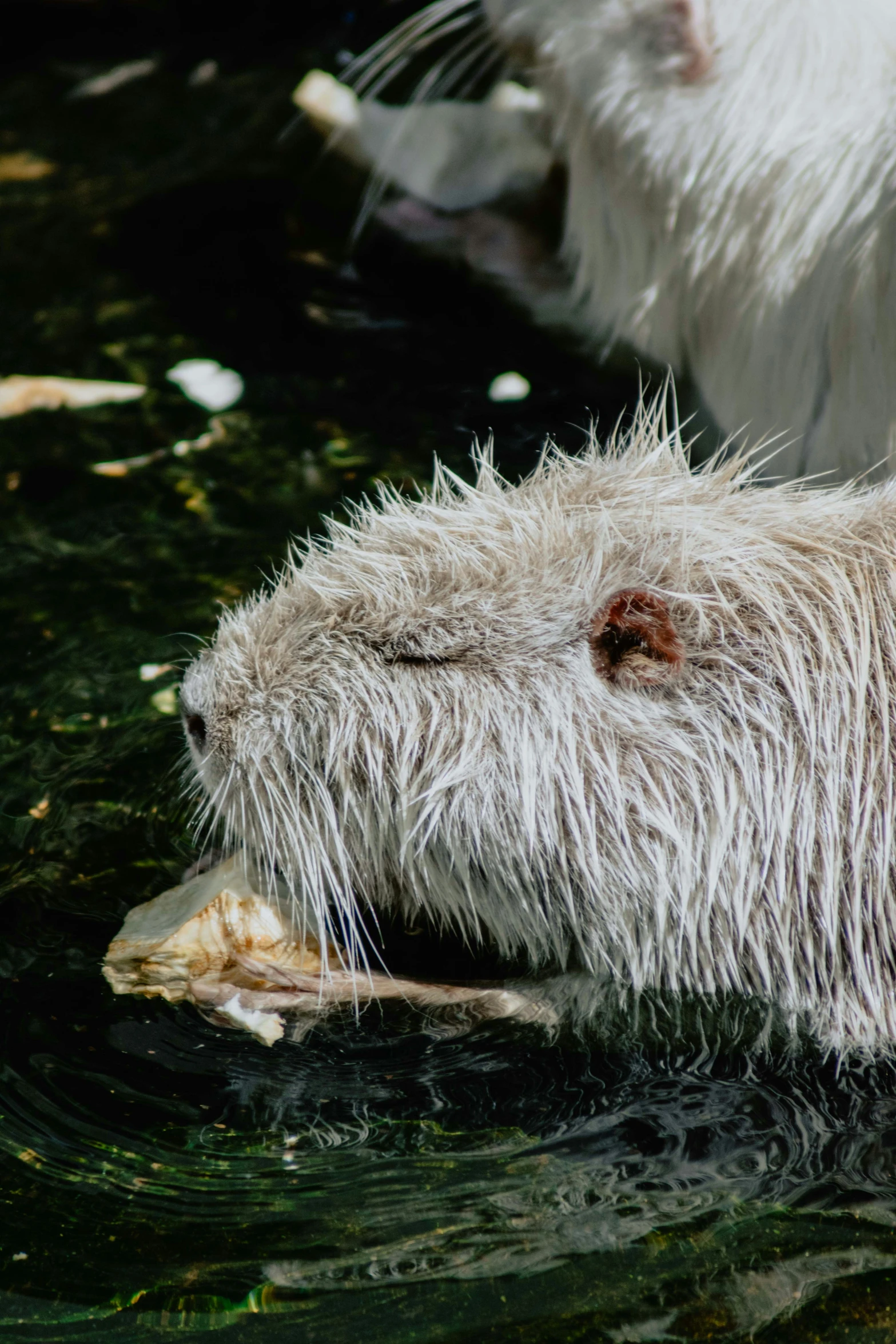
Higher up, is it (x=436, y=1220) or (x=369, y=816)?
(x=369, y=816)

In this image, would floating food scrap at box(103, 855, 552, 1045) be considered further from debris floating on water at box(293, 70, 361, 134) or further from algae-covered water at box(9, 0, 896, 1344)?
debris floating on water at box(293, 70, 361, 134)

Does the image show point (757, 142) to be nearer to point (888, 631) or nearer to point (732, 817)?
point (888, 631)

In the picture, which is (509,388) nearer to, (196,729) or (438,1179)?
(196,729)

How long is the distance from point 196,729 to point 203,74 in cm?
378

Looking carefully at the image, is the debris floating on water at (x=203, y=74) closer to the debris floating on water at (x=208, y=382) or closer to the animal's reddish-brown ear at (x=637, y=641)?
the debris floating on water at (x=208, y=382)

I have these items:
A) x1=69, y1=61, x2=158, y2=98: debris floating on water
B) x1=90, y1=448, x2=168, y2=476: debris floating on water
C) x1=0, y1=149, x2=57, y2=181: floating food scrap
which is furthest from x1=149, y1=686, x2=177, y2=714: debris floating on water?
x1=69, y1=61, x2=158, y2=98: debris floating on water

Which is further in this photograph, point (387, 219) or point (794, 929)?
point (387, 219)

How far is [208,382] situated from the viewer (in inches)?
147

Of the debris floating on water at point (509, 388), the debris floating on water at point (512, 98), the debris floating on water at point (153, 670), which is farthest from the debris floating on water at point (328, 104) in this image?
the debris floating on water at point (153, 670)

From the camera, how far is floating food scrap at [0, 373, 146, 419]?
366 cm

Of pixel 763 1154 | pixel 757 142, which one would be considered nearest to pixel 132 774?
pixel 763 1154

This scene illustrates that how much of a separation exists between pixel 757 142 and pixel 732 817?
168 centimetres

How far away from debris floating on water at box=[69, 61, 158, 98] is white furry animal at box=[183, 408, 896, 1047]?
3629 mm

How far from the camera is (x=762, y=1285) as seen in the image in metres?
1.69
